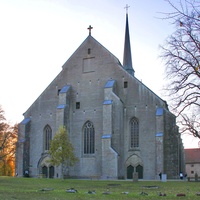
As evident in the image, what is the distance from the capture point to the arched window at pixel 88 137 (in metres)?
49.9

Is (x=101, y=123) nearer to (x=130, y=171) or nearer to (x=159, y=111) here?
(x=130, y=171)

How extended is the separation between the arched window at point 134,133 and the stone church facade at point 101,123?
87mm

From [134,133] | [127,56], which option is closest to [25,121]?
[134,133]

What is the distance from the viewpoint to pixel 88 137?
5028cm

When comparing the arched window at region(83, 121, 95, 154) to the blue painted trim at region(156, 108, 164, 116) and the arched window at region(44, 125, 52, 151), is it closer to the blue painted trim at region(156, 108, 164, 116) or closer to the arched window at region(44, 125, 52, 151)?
the arched window at region(44, 125, 52, 151)

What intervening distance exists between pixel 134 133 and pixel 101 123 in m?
4.64

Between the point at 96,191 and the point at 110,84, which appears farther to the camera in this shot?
the point at 110,84

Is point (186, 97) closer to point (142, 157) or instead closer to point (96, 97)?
point (142, 157)

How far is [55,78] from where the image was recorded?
54375 mm

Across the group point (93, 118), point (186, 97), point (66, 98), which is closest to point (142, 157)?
point (93, 118)

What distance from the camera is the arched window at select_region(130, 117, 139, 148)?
47094 millimetres

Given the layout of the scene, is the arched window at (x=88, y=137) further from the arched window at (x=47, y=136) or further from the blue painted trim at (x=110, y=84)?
the blue painted trim at (x=110, y=84)

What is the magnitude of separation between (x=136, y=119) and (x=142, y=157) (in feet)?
15.9

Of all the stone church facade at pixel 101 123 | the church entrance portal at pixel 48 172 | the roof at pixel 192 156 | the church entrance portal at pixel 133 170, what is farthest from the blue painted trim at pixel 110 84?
the roof at pixel 192 156
